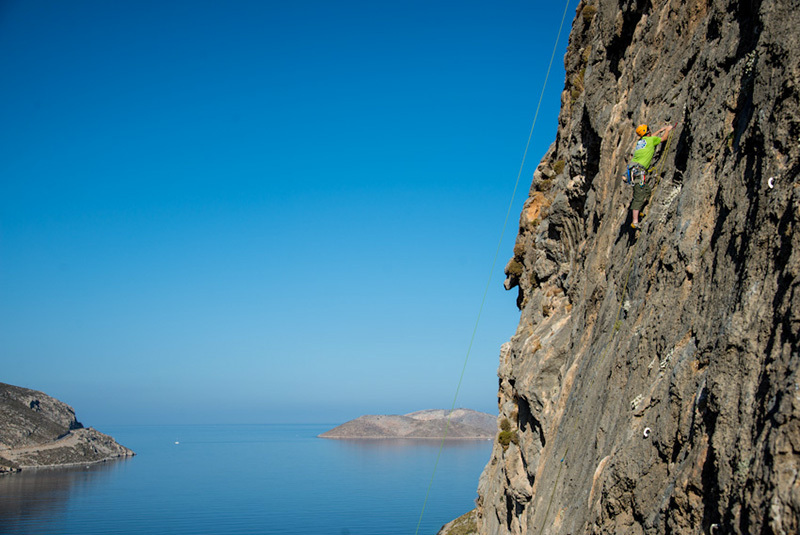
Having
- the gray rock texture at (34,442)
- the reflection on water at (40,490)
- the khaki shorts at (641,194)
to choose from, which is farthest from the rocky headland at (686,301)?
the gray rock texture at (34,442)

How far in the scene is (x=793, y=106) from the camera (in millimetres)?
5754

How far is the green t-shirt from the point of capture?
419 inches

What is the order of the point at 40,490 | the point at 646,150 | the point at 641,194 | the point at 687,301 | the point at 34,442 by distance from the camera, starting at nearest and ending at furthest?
the point at 687,301 < the point at 646,150 < the point at 641,194 < the point at 40,490 < the point at 34,442

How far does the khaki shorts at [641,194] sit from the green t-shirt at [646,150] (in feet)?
1.21

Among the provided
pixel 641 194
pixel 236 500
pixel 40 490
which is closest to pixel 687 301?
pixel 641 194

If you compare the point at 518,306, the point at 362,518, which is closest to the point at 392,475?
the point at 362,518

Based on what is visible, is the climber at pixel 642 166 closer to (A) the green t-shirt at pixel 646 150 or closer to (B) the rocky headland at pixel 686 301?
(A) the green t-shirt at pixel 646 150

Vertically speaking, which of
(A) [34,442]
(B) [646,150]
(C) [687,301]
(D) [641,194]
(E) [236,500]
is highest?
(B) [646,150]

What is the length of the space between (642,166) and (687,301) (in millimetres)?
3740

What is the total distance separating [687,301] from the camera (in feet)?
25.4

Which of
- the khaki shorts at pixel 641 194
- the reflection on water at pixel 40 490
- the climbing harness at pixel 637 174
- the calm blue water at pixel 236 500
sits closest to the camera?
the climbing harness at pixel 637 174

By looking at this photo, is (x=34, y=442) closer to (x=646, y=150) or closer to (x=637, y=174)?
(x=637, y=174)

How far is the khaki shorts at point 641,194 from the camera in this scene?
10922 mm

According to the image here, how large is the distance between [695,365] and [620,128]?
9283 mm
